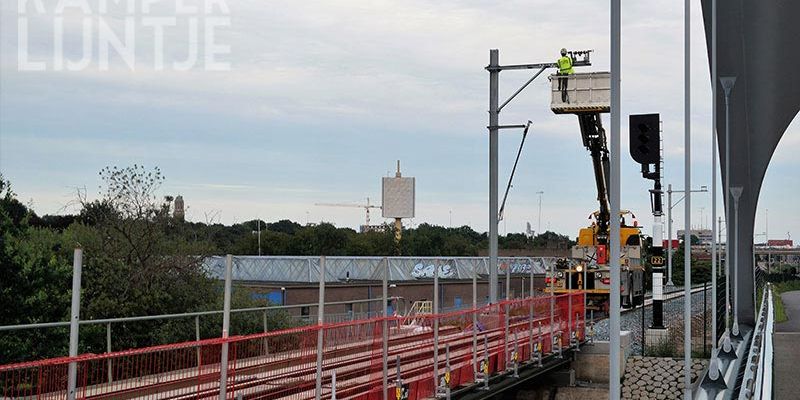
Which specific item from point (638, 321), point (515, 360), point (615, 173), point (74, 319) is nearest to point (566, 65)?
point (515, 360)

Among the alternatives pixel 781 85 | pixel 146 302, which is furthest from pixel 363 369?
pixel 781 85

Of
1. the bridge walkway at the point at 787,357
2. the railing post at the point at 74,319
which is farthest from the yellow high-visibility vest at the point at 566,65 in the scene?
the railing post at the point at 74,319

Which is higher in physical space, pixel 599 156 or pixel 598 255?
pixel 599 156

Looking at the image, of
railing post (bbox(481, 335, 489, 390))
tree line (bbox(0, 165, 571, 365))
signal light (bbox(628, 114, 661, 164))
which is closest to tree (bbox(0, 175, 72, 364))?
tree line (bbox(0, 165, 571, 365))

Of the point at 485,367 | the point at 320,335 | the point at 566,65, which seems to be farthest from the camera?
the point at 566,65

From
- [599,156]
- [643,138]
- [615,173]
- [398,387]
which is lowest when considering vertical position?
[398,387]

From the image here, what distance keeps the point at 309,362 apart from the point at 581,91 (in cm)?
1740

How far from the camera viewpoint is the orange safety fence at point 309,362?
35.3 feet

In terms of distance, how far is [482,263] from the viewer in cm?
5719

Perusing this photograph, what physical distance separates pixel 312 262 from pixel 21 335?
85.9ft

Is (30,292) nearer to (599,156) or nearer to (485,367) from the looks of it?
(485,367)

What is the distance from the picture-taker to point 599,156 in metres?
37.6

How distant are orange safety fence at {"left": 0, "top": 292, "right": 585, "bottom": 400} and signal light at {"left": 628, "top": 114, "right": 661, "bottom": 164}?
165 inches

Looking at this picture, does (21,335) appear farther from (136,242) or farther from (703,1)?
(703,1)
